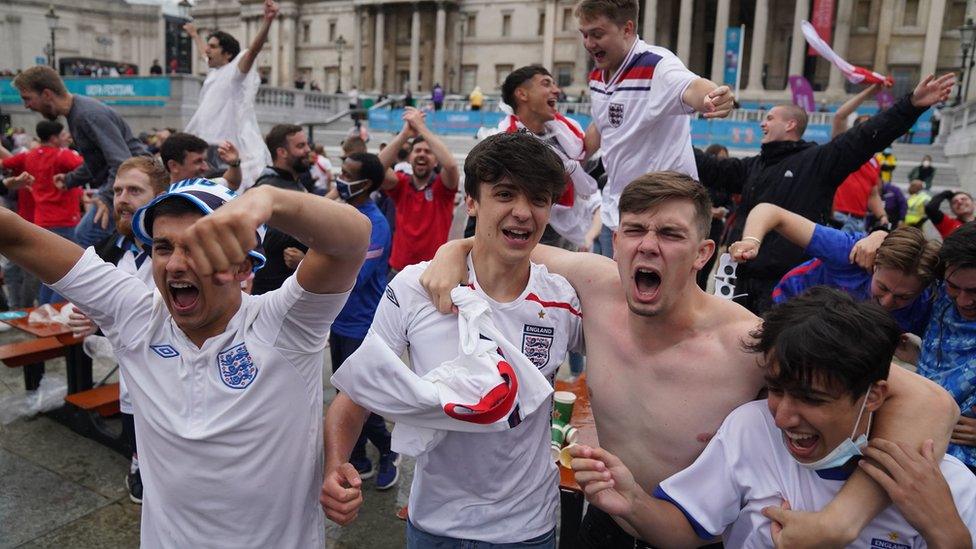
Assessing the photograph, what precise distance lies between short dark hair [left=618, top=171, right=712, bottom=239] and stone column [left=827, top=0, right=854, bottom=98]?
167 feet

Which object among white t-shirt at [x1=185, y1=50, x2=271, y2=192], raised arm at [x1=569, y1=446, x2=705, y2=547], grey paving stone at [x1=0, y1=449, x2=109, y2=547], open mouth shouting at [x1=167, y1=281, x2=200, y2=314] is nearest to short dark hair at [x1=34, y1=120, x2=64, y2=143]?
white t-shirt at [x1=185, y1=50, x2=271, y2=192]

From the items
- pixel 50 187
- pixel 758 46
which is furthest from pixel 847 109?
pixel 758 46

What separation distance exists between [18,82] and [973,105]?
93.5 feet

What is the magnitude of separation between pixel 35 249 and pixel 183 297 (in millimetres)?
499

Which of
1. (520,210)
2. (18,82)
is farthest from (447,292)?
(18,82)

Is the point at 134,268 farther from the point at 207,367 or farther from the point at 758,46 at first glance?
the point at 758,46

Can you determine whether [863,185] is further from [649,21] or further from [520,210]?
[649,21]

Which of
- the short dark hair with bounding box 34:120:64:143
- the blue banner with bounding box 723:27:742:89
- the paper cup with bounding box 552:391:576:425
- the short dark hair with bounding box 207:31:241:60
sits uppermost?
the blue banner with bounding box 723:27:742:89

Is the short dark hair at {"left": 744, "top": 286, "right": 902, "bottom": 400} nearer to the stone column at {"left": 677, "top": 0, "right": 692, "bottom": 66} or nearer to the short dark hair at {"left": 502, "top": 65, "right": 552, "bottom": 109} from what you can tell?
the short dark hair at {"left": 502, "top": 65, "right": 552, "bottom": 109}

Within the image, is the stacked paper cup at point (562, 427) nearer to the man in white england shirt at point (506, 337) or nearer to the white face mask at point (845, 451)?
the man in white england shirt at point (506, 337)

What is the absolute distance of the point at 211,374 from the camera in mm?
2111

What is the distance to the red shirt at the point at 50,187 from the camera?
771cm

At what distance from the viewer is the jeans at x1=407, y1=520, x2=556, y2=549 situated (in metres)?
2.22

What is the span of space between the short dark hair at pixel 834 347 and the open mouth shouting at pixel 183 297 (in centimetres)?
171
